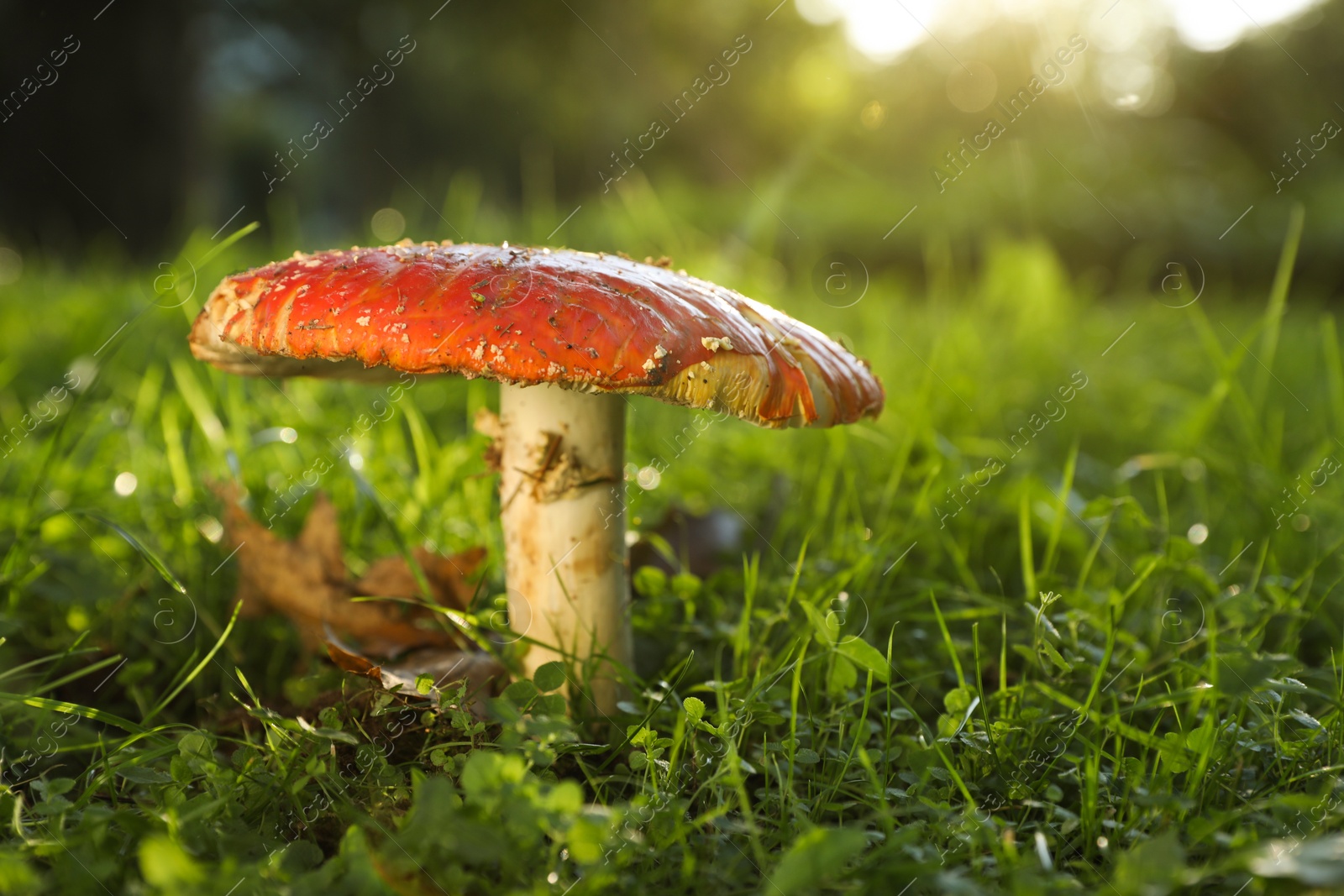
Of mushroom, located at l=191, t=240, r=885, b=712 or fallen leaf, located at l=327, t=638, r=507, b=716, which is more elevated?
mushroom, located at l=191, t=240, r=885, b=712

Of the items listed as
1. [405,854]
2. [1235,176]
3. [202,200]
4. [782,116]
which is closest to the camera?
[405,854]

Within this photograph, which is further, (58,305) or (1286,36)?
(1286,36)

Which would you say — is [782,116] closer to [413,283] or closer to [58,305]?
[58,305]

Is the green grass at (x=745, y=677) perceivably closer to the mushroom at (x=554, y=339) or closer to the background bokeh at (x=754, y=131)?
the mushroom at (x=554, y=339)

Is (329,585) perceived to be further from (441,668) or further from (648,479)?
(648,479)

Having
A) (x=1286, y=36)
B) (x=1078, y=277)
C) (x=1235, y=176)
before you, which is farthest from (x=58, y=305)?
(x=1286, y=36)

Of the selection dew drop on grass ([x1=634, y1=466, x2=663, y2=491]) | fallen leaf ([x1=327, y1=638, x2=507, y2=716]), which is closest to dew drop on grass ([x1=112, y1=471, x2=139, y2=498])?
fallen leaf ([x1=327, y1=638, x2=507, y2=716])

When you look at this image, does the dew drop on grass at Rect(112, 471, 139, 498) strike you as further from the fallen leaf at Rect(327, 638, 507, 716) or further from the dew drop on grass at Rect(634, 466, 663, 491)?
the dew drop on grass at Rect(634, 466, 663, 491)
